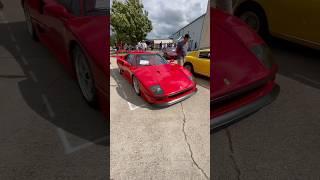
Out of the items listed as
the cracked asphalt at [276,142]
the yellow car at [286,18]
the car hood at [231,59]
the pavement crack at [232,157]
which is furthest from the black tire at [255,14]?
the pavement crack at [232,157]

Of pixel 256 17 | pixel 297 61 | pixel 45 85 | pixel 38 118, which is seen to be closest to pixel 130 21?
pixel 45 85

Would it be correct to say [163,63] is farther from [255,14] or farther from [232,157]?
[255,14]

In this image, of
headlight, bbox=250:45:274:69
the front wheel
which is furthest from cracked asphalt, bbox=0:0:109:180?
the front wheel

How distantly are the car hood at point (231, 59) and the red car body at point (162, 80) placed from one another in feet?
0.65

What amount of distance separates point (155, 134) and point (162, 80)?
35 cm

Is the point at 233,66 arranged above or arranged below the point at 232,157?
above

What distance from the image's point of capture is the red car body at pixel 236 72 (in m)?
1.63

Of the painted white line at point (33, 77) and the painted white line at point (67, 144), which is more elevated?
the painted white line at point (33, 77)

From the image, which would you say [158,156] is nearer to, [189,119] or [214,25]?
[189,119]

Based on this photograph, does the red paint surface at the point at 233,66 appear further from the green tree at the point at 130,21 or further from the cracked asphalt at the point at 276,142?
the green tree at the point at 130,21

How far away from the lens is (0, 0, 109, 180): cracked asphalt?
1930mm

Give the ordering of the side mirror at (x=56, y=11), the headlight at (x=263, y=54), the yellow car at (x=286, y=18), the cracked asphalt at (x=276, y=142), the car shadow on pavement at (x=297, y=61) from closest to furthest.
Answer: the side mirror at (x=56, y=11), the cracked asphalt at (x=276, y=142), the headlight at (x=263, y=54), the yellow car at (x=286, y=18), the car shadow on pavement at (x=297, y=61)

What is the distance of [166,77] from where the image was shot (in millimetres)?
1399

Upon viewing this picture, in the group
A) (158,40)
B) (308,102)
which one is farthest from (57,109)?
(308,102)
